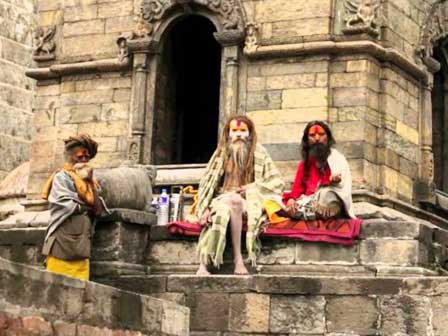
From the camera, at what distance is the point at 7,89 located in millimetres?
25453

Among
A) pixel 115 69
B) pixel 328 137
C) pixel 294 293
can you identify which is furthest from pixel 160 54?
pixel 294 293

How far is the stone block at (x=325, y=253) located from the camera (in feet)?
41.1

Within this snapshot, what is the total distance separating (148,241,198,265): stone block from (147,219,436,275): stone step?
0.63ft

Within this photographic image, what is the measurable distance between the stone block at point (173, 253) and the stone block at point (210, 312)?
1.14 m

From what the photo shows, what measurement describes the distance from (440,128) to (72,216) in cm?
1086

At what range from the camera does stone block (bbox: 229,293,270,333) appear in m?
11.6

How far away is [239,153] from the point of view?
13.1 m

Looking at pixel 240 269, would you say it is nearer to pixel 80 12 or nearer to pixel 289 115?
pixel 289 115

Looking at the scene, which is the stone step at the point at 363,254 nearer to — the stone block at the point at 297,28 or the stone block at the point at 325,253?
the stone block at the point at 325,253

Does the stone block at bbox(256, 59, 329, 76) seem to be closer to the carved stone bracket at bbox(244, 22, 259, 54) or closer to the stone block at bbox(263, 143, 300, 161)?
the carved stone bracket at bbox(244, 22, 259, 54)

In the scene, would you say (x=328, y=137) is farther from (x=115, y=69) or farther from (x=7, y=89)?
(x=7, y=89)

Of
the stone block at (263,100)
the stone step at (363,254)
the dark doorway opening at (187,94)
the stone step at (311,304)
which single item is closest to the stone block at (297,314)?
the stone step at (311,304)

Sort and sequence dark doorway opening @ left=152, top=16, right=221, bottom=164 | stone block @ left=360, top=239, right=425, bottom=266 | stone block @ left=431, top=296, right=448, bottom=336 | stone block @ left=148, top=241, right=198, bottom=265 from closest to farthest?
stone block @ left=431, top=296, right=448, bottom=336 < stone block @ left=360, top=239, right=425, bottom=266 < stone block @ left=148, top=241, right=198, bottom=265 < dark doorway opening @ left=152, top=16, right=221, bottom=164

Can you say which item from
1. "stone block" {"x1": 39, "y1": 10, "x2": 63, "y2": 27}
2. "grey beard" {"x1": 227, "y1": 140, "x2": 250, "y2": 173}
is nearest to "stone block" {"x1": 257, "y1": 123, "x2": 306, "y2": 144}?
"grey beard" {"x1": 227, "y1": 140, "x2": 250, "y2": 173}
